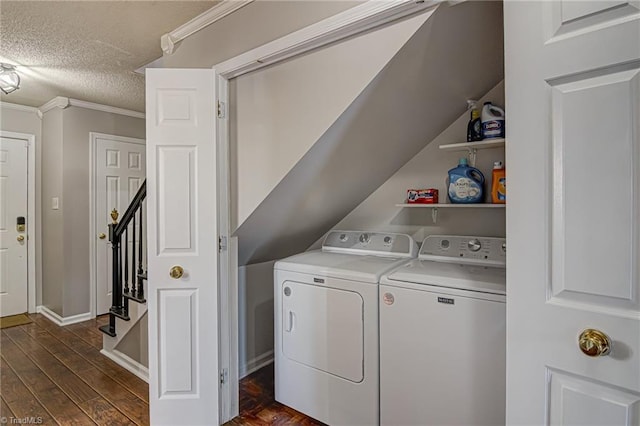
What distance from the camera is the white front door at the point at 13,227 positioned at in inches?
142

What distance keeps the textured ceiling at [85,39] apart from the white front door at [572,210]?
1.72 metres

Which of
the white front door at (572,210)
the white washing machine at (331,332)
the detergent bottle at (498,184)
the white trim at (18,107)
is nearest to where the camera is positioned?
the white front door at (572,210)

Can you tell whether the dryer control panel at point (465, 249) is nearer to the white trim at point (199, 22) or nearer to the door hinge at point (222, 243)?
the door hinge at point (222, 243)

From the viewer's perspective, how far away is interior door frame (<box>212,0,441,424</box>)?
1.32m

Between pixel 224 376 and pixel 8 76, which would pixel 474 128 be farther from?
pixel 8 76

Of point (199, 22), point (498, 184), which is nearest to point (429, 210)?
point (498, 184)

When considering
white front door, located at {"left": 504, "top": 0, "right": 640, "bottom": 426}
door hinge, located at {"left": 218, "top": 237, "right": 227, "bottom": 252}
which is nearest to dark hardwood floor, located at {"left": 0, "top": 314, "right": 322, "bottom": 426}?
door hinge, located at {"left": 218, "top": 237, "right": 227, "bottom": 252}

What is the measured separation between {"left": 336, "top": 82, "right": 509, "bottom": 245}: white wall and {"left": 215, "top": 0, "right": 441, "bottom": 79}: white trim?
1039mm

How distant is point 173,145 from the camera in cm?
180

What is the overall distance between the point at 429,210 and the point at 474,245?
466 mm

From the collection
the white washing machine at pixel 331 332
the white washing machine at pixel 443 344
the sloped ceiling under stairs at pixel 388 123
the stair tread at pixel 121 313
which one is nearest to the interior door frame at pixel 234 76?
the sloped ceiling under stairs at pixel 388 123

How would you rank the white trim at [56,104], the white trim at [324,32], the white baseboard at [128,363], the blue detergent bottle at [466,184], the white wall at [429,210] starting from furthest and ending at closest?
the white trim at [56,104], the white baseboard at [128,363], the white wall at [429,210], the blue detergent bottle at [466,184], the white trim at [324,32]

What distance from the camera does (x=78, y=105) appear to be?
3553 mm

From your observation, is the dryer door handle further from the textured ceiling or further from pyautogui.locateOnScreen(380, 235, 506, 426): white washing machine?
the textured ceiling
